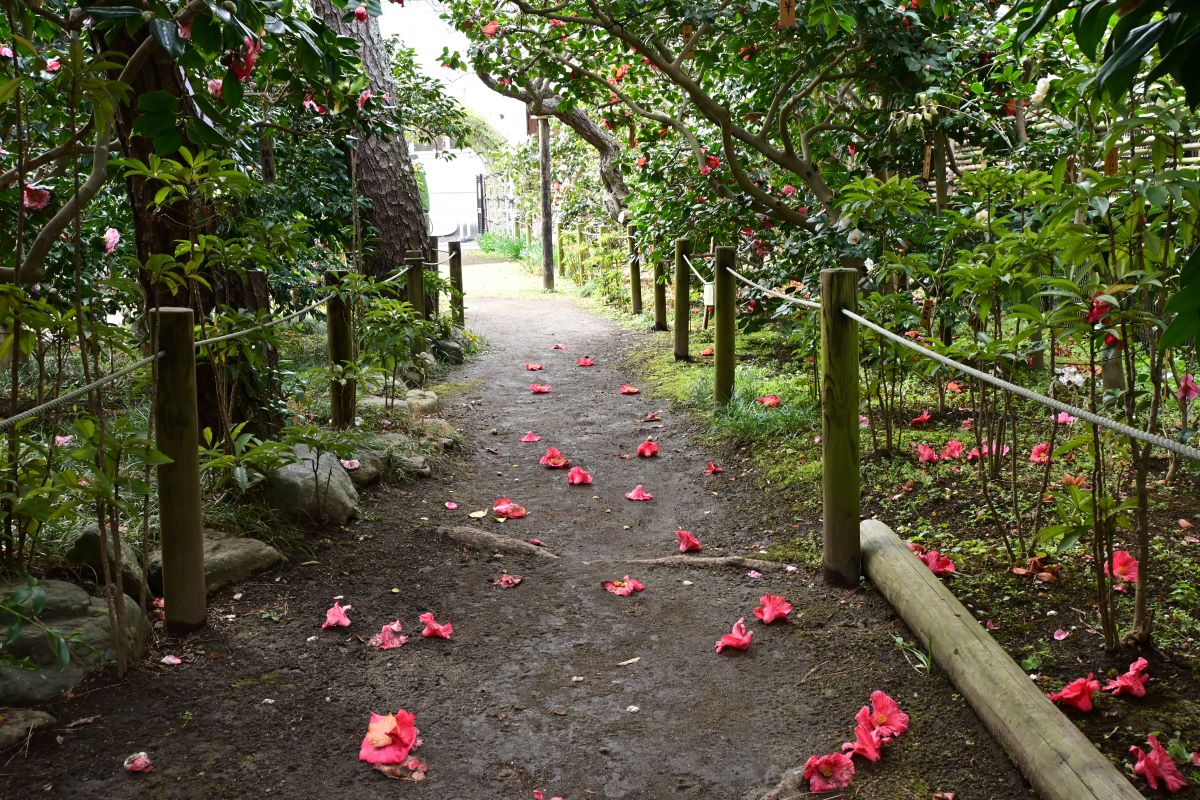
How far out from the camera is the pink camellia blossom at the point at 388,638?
2752mm

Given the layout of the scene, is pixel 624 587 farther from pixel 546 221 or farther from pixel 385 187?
pixel 546 221

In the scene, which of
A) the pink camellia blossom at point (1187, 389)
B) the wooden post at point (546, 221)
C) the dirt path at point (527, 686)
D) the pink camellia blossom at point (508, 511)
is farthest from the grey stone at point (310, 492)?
the wooden post at point (546, 221)

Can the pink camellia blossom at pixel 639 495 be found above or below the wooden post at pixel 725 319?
below

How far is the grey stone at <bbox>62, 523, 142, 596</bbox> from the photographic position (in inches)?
104

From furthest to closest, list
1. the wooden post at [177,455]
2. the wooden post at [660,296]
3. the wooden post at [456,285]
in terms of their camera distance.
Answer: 1. the wooden post at [456,285]
2. the wooden post at [660,296]
3. the wooden post at [177,455]

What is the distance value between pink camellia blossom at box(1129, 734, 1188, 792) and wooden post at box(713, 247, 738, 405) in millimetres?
3610

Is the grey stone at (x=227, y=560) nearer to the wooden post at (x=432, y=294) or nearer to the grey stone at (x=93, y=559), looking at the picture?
the grey stone at (x=93, y=559)

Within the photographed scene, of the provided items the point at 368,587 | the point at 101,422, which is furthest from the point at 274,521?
the point at 101,422

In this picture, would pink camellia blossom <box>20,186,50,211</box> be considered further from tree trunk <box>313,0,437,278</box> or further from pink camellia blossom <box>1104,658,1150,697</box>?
tree trunk <box>313,0,437,278</box>

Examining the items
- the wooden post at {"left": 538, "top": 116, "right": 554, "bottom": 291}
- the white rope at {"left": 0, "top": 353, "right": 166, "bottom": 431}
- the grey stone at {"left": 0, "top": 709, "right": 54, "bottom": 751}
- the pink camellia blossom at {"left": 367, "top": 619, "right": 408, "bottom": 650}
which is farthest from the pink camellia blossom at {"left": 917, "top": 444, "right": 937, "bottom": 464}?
the wooden post at {"left": 538, "top": 116, "right": 554, "bottom": 291}

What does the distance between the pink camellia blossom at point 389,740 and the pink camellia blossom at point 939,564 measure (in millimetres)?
1578

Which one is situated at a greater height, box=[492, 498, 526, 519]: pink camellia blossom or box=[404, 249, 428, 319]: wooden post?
box=[404, 249, 428, 319]: wooden post

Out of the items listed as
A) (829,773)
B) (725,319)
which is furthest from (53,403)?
(725,319)

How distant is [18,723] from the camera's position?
2100mm
